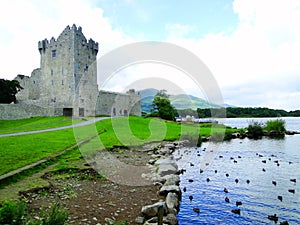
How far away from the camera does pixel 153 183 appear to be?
44.3ft

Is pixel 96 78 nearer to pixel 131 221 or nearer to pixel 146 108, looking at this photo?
pixel 146 108

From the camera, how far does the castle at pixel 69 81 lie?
174 ft

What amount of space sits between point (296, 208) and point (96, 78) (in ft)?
180

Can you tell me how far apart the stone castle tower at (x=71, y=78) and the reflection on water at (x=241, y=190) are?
37135 mm

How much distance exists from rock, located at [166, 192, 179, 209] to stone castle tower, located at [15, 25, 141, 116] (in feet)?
149

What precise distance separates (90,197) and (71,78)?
154ft

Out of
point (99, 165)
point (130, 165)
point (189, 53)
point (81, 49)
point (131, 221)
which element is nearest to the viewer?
point (131, 221)

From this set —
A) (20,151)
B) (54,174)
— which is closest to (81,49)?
(20,151)

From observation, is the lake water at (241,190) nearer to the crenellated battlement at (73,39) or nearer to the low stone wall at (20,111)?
the low stone wall at (20,111)

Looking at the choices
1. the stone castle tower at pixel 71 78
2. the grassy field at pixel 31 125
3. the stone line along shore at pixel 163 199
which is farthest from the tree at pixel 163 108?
the stone line along shore at pixel 163 199

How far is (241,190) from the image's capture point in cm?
1357

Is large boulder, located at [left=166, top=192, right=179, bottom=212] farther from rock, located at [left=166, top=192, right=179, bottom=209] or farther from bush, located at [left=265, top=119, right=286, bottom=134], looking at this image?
bush, located at [left=265, top=119, right=286, bottom=134]

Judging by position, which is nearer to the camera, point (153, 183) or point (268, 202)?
point (268, 202)

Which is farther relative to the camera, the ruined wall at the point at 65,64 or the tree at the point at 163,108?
the tree at the point at 163,108
